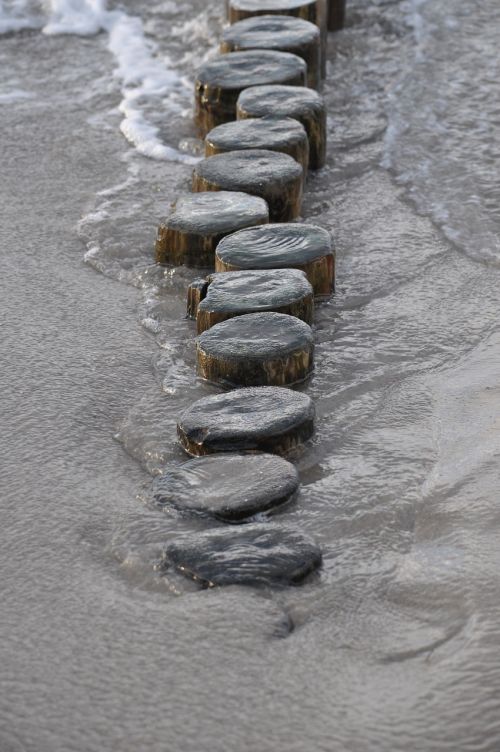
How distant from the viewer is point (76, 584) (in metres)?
2.73

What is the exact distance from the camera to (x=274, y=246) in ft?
13.5

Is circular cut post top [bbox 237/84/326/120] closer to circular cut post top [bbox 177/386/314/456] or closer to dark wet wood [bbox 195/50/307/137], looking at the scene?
dark wet wood [bbox 195/50/307/137]

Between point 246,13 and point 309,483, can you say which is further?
point 246,13

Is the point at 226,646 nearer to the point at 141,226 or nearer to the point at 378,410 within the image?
the point at 378,410

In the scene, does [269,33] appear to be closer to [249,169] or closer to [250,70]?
[250,70]

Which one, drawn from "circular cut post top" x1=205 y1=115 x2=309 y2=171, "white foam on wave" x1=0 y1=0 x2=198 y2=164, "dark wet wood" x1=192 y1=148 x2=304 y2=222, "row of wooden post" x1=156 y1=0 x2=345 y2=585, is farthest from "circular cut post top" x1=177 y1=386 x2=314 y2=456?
"white foam on wave" x1=0 y1=0 x2=198 y2=164

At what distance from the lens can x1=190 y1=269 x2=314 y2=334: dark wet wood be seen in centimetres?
378

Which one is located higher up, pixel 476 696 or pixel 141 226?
pixel 476 696

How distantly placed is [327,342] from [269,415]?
74cm

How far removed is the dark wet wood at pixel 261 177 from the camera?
4625mm

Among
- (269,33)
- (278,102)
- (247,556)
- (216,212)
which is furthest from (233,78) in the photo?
(247,556)

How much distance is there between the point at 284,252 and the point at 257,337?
22.6 inches

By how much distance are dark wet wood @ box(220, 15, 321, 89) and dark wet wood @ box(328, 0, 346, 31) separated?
1335 millimetres

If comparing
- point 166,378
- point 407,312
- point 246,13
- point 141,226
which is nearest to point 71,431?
point 166,378
